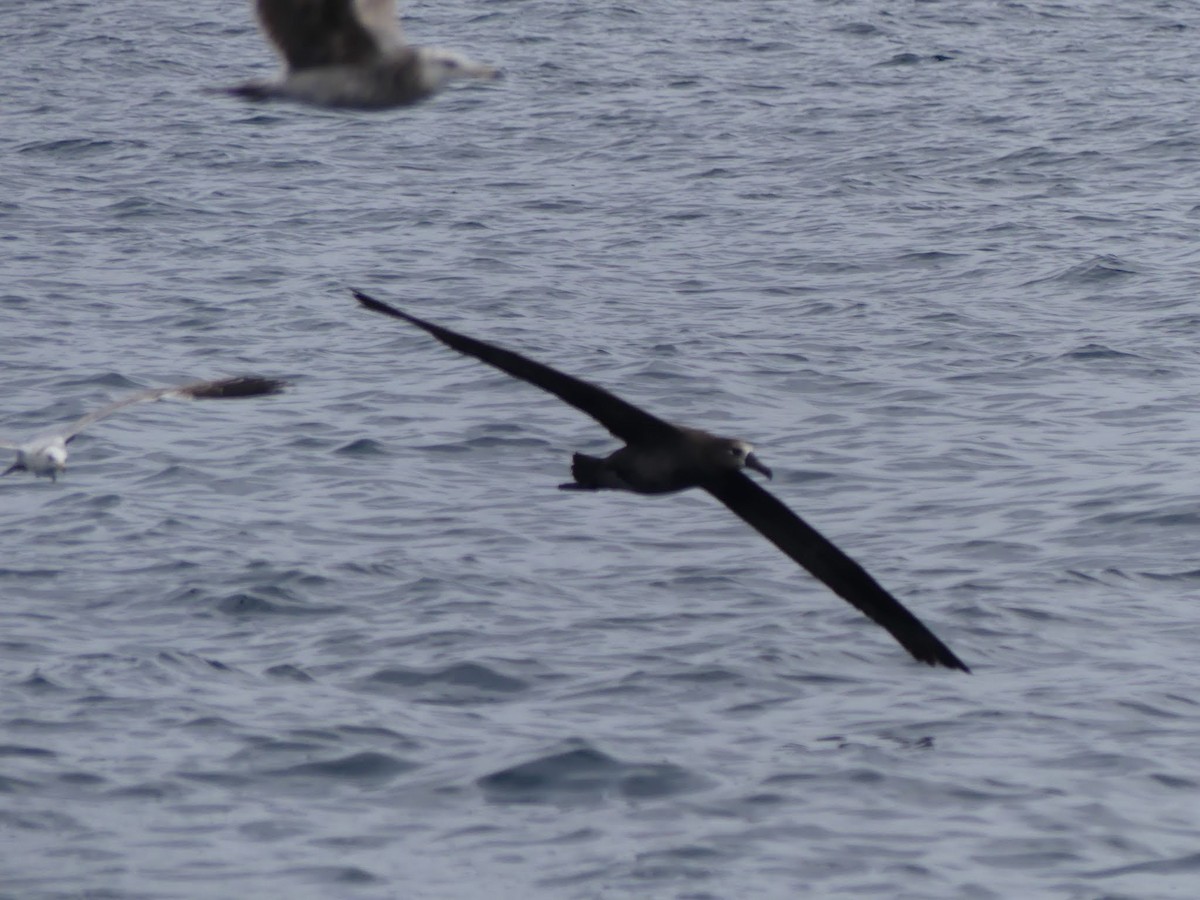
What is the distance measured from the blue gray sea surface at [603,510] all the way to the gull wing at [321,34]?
3.99 metres

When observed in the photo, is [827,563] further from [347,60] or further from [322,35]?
[322,35]

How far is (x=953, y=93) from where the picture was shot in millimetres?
29844

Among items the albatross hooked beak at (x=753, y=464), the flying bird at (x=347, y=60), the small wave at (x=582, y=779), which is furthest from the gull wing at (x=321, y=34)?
the small wave at (x=582, y=779)

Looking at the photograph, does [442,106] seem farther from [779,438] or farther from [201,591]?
[201,591]

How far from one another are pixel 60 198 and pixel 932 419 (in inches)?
491

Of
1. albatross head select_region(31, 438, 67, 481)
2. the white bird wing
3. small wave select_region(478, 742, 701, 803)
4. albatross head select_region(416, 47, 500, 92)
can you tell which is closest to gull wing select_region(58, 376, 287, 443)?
albatross head select_region(31, 438, 67, 481)

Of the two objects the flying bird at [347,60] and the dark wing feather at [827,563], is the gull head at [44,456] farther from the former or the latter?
the flying bird at [347,60]

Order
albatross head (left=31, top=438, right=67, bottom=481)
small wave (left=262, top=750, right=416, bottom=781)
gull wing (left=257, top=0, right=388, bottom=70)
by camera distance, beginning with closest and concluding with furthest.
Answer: gull wing (left=257, top=0, right=388, bottom=70) < small wave (left=262, top=750, right=416, bottom=781) < albatross head (left=31, top=438, right=67, bottom=481)

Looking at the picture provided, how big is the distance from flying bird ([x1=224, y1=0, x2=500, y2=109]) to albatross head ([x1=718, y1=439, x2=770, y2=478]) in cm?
221

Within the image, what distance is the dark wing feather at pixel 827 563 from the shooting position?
940cm

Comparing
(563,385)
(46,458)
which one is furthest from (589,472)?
(46,458)

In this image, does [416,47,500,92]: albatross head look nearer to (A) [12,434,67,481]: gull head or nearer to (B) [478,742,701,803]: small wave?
(B) [478,742,701,803]: small wave

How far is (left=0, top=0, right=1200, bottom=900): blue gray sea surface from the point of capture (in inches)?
414

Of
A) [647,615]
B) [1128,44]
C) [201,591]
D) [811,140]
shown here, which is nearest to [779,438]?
[647,615]
